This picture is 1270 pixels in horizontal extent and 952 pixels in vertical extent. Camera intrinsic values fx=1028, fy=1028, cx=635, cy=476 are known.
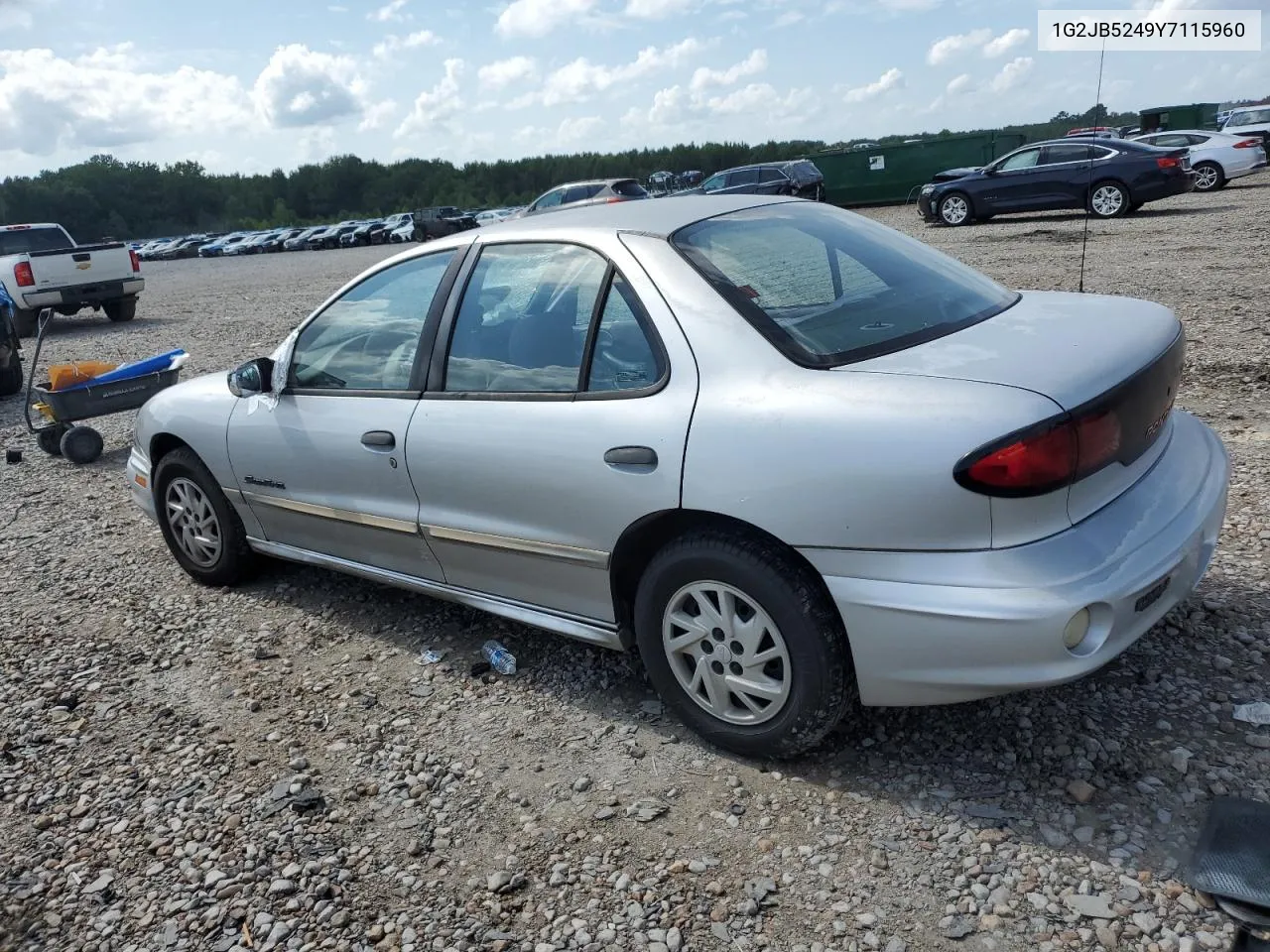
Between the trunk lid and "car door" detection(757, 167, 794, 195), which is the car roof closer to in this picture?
the trunk lid

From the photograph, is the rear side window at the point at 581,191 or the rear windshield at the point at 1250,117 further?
the rear windshield at the point at 1250,117

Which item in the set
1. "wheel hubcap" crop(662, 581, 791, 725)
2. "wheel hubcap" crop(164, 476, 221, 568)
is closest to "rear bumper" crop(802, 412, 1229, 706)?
"wheel hubcap" crop(662, 581, 791, 725)

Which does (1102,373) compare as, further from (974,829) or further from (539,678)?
(539,678)

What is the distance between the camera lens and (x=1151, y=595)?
8.82 ft

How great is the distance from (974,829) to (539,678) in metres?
1.72

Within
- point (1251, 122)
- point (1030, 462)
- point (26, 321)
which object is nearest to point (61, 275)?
point (26, 321)

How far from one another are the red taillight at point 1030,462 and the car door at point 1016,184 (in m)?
18.7

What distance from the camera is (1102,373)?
8.93 ft

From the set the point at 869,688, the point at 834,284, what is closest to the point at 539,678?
the point at 869,688

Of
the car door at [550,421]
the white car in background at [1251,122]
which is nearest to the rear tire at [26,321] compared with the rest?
the car door at [550,421]

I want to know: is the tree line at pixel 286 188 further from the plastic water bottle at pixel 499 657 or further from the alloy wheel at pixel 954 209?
the plastic water bottle at pixel 499 657

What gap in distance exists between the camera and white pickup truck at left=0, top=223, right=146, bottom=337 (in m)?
16.2

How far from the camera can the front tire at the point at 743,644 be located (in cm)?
283

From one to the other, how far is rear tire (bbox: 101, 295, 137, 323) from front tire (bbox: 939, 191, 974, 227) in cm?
1540
